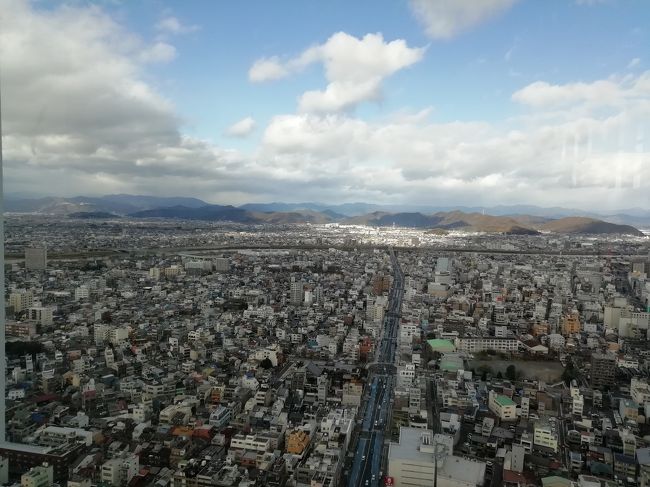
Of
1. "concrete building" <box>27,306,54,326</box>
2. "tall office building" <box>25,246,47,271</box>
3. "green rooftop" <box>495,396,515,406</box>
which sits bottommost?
"green rooftop" <box>495,396,515,406</box>

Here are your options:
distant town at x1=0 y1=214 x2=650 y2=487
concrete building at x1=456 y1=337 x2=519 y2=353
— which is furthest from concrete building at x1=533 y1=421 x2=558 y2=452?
concrete building at x1=456 y1=337 x2=519 y2=353

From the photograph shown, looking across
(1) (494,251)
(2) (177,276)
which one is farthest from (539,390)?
(1) (494,251)

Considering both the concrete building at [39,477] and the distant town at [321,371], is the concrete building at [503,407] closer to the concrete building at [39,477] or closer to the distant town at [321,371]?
the distant town at [321,371]

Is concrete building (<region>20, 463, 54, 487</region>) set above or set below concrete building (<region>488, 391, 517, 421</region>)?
above

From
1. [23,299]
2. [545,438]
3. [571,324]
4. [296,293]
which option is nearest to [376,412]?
[545,438]

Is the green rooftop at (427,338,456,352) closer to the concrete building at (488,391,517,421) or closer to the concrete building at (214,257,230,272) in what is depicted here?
the concrete building at (488,391,517,421)

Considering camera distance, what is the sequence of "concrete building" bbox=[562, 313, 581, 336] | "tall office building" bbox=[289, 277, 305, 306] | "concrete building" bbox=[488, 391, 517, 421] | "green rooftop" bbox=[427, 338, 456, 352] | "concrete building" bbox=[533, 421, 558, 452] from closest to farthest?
1. "concrete building" bbox=[533, 421, 558, 452]
2. "concrete building" bbox=[488, 391, 517, 421]
3. "green rooftop" bbox=[427, 338, 456, 352]
4. "concrete building" bbox=[562, 313, 581, 336]
5. "tall office building" bbox=[289, 277, 305, 306]
